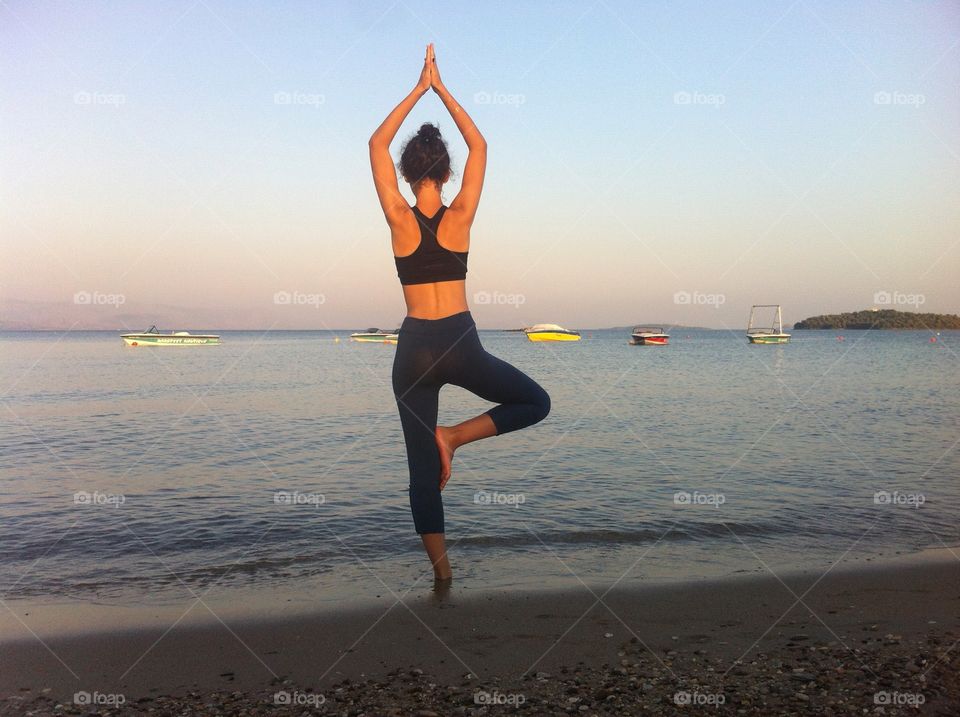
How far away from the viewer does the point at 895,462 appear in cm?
1387

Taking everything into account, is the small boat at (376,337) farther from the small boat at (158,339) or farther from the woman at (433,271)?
the woman at (433,271)

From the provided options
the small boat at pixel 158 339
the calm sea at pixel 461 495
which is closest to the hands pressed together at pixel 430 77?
the calm sea at pixel 461 495

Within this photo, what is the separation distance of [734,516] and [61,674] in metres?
7.49

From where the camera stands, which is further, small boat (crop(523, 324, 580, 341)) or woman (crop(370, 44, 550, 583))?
small boat (crop(523, 324, 580, 341))

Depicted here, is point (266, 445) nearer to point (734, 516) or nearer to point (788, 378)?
point (734, 516)

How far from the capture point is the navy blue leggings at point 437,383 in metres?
4.09

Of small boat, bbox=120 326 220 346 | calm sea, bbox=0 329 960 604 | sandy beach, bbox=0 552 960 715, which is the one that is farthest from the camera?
small boat, bbox=120 326 220 346

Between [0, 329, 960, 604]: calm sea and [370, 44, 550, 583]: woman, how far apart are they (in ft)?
8.79

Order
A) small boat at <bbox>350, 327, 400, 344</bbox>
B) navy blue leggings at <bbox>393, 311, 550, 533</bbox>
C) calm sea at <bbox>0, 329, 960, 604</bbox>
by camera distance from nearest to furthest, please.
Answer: navy blue leggings at <bbox>393, 311, 550, 533</bbox>, calm sea at <bbox>0, 329, 960, 604</bbox>, small boat at <bbox>350, 327, 400, 344</bbox>

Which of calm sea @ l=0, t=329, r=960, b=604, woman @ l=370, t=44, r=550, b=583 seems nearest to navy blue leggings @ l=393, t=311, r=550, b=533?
woman @ l=370, t=44, r=550, b=583

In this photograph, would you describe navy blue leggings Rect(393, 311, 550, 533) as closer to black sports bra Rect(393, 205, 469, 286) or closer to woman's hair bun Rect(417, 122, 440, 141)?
black sports bra Rect(393, 205, 469, 286)

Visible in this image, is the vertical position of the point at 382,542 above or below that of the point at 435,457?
below

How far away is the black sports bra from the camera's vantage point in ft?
13.1

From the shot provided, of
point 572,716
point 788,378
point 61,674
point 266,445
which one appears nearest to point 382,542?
point 61,674
